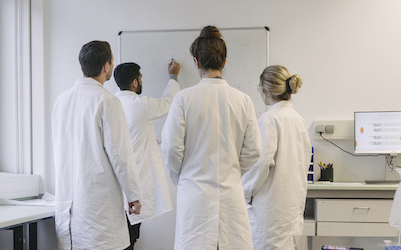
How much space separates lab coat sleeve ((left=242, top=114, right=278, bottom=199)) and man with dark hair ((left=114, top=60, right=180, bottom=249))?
0.83m

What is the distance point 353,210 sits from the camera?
3029 millimetres

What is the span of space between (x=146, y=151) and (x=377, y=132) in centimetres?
185

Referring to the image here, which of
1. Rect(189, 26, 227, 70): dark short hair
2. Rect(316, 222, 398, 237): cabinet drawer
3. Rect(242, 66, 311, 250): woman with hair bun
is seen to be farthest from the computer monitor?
Rect(189, 26, 227, 70): dark short hair

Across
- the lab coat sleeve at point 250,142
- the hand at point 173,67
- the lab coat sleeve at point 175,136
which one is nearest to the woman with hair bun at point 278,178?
the lab coat sleeve at point 250,142

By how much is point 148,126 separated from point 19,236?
118 cm

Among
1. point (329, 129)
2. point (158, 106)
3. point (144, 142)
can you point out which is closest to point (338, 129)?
point (329, 129)

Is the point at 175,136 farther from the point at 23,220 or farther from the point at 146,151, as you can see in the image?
the point at 146,151

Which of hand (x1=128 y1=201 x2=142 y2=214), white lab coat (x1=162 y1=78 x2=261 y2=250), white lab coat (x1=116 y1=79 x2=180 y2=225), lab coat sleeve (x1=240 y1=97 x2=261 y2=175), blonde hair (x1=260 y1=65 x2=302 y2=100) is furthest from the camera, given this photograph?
white lab coat (x1=116 y1=79 x2=180 y2=225)

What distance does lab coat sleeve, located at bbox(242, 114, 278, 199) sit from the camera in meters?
2.29

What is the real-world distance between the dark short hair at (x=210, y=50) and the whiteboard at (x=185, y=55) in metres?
1.58

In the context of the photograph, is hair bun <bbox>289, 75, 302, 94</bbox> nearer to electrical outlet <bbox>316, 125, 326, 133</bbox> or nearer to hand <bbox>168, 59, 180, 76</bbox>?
electrical outlet <bbox>316, 125, 326, 133</bbox>

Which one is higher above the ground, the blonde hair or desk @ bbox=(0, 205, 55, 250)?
the blonde hair

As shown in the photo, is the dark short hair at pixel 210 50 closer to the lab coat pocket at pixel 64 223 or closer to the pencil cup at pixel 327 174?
the lab coat pocket at pixel 64 223

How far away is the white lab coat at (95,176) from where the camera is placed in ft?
6.51
